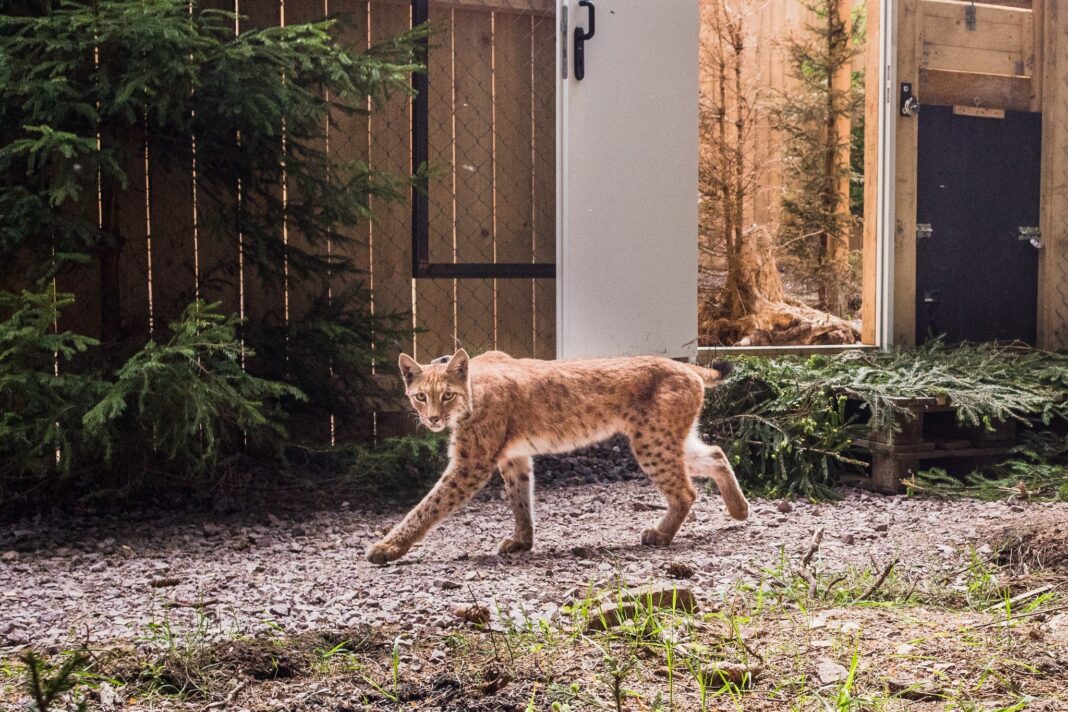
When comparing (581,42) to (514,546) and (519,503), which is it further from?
(514,546)

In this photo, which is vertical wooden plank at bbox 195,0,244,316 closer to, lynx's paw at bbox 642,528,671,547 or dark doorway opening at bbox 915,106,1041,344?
lynx's paw at bbox 642,528,671,547

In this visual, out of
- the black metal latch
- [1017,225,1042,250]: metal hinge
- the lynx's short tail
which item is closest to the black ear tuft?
the lynx's short tail

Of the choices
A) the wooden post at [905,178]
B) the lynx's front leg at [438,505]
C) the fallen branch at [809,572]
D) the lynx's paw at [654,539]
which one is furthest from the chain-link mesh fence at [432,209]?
the wooden post at [905,178]

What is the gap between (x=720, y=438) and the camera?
443 centimetres

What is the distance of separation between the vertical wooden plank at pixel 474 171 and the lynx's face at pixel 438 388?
2.16 m

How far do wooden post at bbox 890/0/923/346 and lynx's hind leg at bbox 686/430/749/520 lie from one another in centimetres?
286

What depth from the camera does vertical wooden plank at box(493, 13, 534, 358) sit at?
5.15m

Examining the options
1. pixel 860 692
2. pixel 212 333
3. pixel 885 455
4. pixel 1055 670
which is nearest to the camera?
pixel 860 692

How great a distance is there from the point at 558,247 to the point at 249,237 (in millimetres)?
1345

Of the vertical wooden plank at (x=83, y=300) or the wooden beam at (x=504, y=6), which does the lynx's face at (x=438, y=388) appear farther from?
the wooden beam at (x=504, y=6)

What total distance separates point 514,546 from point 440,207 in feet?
7.66

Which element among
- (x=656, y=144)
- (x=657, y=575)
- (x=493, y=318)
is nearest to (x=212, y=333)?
(x=657, y=575)

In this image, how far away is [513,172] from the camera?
17.2 ft

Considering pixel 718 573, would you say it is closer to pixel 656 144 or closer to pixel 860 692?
pixel 860 692
